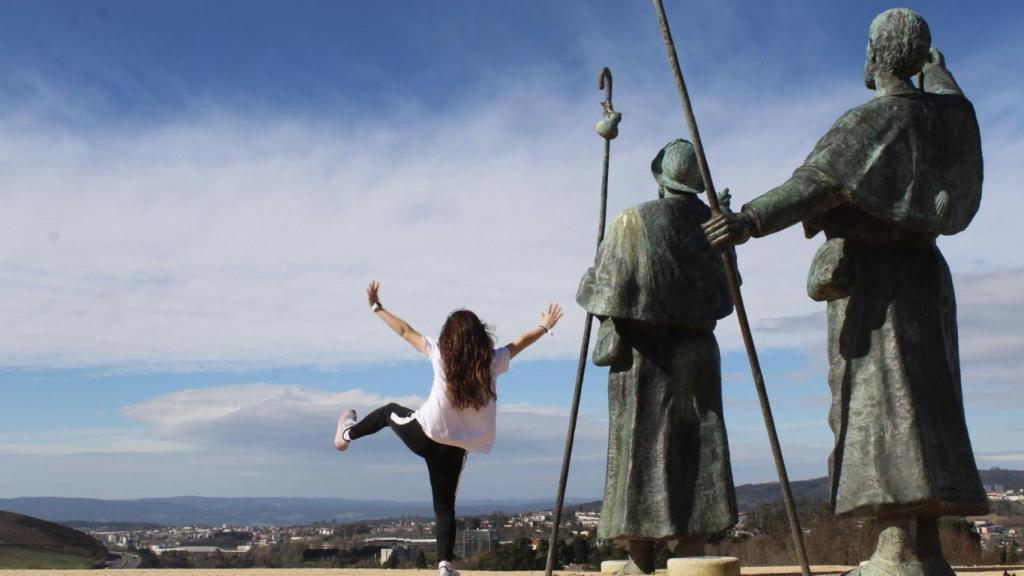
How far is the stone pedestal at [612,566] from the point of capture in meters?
9.38

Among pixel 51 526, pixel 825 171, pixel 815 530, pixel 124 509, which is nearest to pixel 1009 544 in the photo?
pixel 815 530

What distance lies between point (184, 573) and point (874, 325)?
5.88 m

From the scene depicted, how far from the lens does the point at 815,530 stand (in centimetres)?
1299

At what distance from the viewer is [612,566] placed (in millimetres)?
9492

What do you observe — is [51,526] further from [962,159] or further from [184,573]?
[962,159]

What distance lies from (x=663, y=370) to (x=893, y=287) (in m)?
2.83

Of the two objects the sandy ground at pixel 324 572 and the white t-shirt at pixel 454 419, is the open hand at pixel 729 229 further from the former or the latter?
the sandy ground at pixel 324 572

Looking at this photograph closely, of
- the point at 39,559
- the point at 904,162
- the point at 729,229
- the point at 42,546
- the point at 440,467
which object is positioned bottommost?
the point at 39,559

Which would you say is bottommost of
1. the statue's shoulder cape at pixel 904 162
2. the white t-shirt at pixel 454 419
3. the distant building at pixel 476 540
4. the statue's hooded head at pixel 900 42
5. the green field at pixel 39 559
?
the green field at pixel 39 559

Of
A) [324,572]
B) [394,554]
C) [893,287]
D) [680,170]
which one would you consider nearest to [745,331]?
[893,287]

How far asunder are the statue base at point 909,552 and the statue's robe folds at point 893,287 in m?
0.13

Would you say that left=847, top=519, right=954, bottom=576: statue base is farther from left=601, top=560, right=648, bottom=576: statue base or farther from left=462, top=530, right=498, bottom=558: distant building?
left=462, top=530, right=498, bottom=558: distant building

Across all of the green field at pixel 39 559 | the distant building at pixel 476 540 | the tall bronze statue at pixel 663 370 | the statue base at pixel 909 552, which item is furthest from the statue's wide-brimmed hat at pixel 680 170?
the green field at pixel 39 559

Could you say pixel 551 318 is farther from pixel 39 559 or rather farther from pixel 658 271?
pixel 39 559
